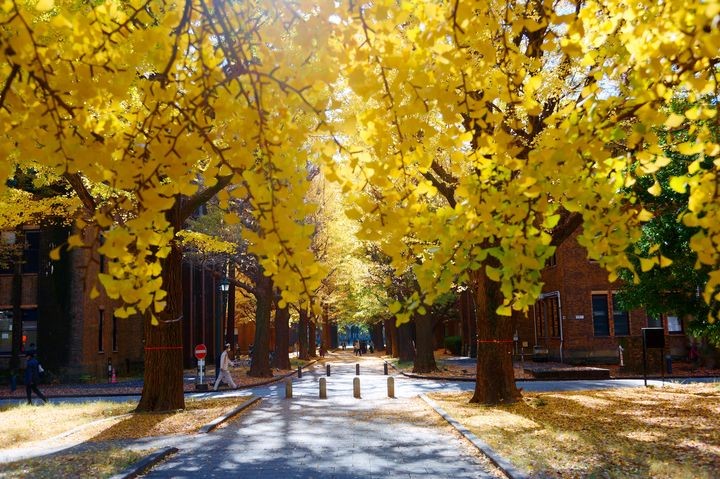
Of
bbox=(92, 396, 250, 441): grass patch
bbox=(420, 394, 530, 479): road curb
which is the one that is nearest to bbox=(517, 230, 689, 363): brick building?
bbox=(420, 394, 530, 479): road curb

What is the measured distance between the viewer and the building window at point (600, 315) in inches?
1485

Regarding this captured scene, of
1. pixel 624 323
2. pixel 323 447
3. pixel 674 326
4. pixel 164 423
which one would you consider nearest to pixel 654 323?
pixel 674 326

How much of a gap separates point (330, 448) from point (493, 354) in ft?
23.7

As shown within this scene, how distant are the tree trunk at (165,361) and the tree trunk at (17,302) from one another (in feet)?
58.9

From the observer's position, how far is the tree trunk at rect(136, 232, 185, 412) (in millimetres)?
16672

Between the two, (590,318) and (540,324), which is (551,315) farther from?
(590,318)

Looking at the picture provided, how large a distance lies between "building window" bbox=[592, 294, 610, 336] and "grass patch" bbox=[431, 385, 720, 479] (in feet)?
61.7

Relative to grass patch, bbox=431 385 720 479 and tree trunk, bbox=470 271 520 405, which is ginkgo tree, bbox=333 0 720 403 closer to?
grass patch, bbox=431 385 720 479

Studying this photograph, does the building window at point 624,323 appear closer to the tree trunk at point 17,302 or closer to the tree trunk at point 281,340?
the tree trunk at point 281,340

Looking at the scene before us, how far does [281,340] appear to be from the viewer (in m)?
39.2

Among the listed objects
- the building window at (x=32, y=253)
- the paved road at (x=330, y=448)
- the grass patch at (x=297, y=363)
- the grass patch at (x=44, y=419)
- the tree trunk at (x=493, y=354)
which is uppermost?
the building window at (x=32, y=253)

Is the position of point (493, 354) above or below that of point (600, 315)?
below

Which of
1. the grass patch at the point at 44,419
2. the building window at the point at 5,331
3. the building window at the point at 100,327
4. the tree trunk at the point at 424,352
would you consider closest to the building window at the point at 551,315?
the tree trunk at the point at 424,352

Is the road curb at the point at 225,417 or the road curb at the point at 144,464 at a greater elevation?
the road curb at the point at 144,464
